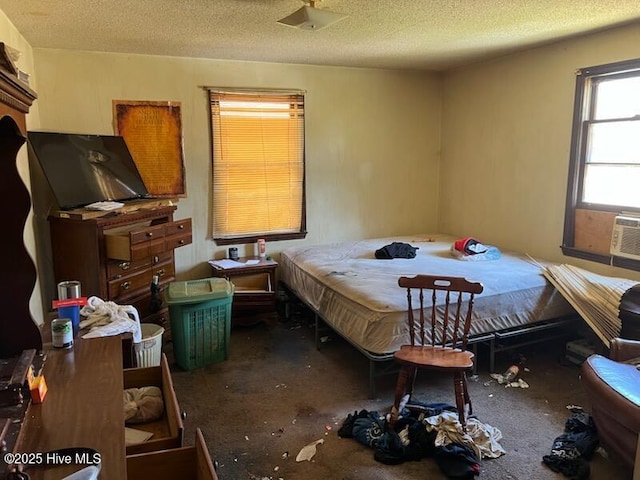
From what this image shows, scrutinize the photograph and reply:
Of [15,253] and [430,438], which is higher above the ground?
[15,253]

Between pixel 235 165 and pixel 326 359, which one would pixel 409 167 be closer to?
pixel 235 165

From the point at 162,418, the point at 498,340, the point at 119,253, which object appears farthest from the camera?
the point at 498,340

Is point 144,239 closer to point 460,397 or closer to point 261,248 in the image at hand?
point 261,248

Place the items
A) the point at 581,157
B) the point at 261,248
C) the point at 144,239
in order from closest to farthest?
1. the point at 144,239
2. the point at 581,157
3. the point at 261,248

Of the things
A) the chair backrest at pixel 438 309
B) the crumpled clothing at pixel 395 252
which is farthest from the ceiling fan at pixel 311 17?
the crumpled clothing at pixel 395 252

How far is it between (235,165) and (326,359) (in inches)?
77.9

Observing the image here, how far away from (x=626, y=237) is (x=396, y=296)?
1729 mm

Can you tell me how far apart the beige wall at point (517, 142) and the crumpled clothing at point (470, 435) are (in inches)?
69.3

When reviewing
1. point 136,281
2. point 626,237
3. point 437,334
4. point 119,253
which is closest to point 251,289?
point 136,281

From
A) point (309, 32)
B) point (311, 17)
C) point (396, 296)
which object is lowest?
point (396, 296)

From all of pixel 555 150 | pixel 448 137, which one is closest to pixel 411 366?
pixel 555 150

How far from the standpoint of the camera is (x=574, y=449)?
2.32 meters

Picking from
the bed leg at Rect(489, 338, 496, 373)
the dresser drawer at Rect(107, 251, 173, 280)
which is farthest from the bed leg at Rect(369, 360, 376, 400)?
the dresser drawer at Rect(107, 251, 173, 280)

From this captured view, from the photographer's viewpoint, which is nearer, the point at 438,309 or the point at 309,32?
the point at 438,309
